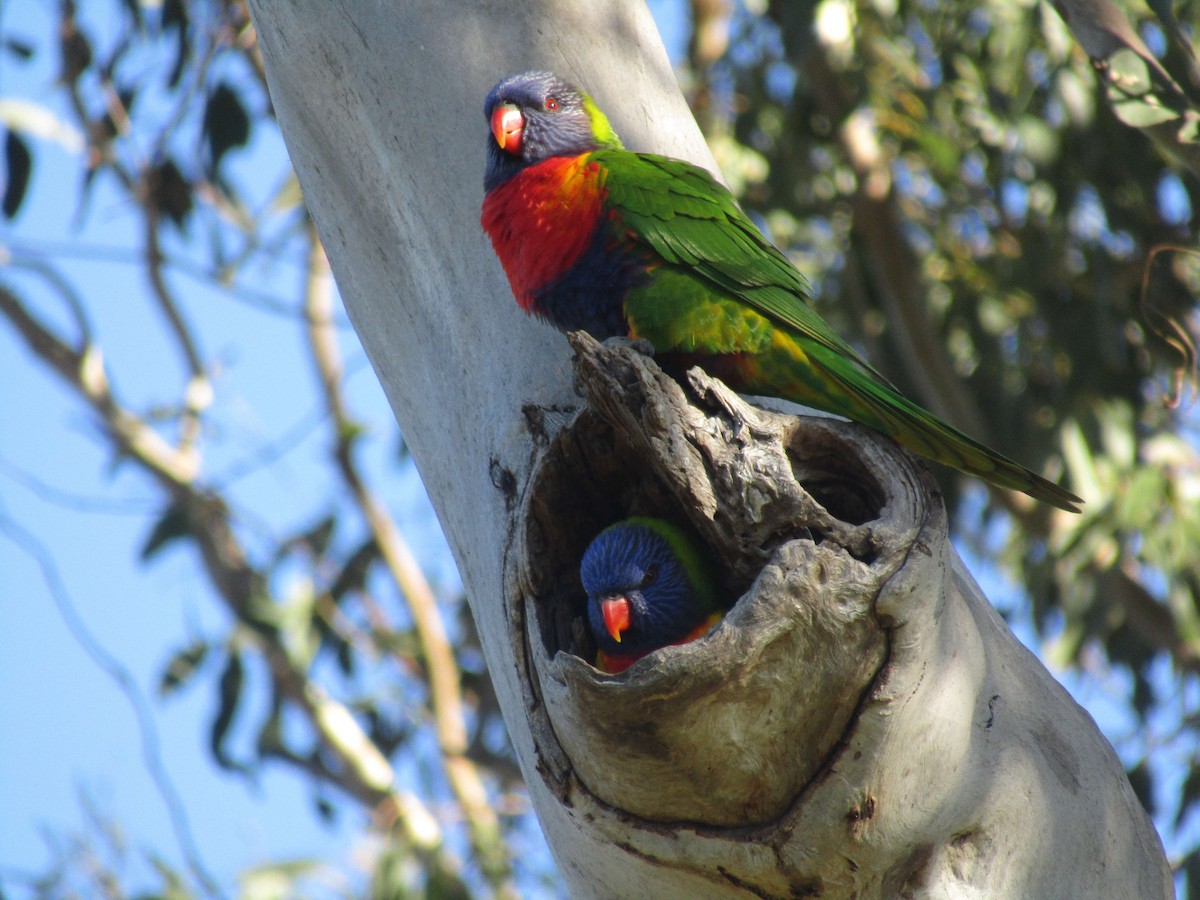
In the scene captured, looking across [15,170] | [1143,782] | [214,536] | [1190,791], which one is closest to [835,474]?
[1190,791]

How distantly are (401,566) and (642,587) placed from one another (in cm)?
322

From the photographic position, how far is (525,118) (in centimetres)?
218

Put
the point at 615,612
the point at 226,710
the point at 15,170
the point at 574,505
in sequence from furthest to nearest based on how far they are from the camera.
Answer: the point at 226,710
the point at 15,170
the point at 615,612
the point at 574,505

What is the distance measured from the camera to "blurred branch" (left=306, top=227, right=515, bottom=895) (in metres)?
5.01

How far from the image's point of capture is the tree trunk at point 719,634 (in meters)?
1.45

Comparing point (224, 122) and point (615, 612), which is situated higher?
point (224, 122)

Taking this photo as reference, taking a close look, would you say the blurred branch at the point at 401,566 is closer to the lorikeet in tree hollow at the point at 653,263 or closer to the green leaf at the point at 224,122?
the green leaf at the point at 224,122

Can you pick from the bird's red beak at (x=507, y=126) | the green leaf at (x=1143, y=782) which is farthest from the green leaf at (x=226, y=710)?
the green leaf at (x=1143, y=782)

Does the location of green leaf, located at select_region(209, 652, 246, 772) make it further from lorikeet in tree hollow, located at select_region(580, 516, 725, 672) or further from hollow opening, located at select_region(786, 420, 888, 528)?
hollow opening, located at select_region(786, 420, 888, 528)

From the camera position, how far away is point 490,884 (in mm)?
4246

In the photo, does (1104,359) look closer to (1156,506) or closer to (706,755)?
(1156,506)

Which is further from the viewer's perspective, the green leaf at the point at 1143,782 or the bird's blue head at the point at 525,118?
the green leaf at the point at 1143,782

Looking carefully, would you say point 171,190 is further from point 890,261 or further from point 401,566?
point 890,261

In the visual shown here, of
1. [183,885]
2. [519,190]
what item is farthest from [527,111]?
[183,885]
